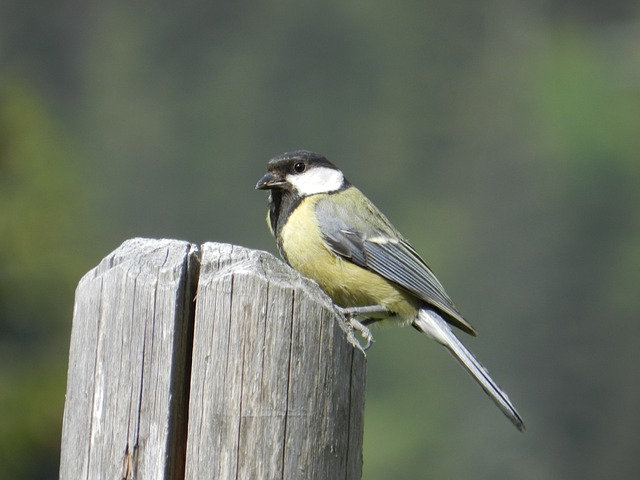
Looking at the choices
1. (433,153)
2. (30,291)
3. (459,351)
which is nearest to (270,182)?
(459,351)

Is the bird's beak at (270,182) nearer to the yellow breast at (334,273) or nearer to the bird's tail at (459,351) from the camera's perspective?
the yellow breast at (334,273)

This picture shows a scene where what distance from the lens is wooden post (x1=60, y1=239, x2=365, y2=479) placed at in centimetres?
122

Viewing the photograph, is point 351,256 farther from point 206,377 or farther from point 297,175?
point 206,377

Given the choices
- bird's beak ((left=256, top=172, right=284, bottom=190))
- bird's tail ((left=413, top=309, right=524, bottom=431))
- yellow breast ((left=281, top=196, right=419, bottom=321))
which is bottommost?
bird's tail ((left=413, top=309, right=524, bottom=431))

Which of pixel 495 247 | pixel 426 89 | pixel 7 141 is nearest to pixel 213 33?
pixel 426 89

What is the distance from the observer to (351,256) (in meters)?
2.59

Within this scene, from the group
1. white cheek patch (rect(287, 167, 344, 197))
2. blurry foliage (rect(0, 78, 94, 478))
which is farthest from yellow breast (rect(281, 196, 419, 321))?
blurry foliage (rect(0, 78, 94, 478))

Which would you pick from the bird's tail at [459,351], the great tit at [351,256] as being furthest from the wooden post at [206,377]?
the great tit at [351,256]

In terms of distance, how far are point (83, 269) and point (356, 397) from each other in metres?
2.77

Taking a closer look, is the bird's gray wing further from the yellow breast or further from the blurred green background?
the blurred green background

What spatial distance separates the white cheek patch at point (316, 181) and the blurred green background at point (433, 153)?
6.35ft

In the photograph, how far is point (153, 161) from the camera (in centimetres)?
756

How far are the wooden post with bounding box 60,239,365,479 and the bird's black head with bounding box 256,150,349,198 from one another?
4.77 feet

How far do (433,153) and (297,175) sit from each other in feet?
17.1
